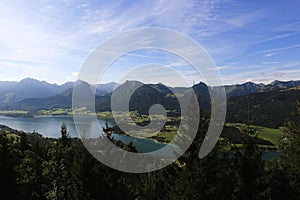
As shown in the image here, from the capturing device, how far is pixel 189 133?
14016 mm

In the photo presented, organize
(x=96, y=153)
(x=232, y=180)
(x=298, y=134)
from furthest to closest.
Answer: (x=298, y=134)
(x=232, y=180)
(x=96, y=153)

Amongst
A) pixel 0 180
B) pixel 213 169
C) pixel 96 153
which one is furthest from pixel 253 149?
pixel 0 180

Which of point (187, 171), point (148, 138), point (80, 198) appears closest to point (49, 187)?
point (80, 198)

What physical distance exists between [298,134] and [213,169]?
1267 cm

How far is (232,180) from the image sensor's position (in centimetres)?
1731

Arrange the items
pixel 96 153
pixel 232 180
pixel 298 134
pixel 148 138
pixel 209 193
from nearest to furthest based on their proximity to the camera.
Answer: pixel 209 193 → pixel 96 153 → pixel 232 180 → pixel 298 134 → pixel 148 138

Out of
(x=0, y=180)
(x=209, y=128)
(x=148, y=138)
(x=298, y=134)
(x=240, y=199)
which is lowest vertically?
(x=148, y=138)

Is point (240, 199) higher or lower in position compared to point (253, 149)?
lower

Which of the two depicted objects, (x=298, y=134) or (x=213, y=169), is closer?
(x=213, y=169)

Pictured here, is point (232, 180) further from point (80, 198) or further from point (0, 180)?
point (0, 180)

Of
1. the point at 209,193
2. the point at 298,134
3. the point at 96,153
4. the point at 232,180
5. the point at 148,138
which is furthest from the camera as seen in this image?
the point at 148,138

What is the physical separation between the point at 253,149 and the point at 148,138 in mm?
111654

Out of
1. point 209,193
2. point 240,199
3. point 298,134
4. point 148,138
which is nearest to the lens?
point 209,193

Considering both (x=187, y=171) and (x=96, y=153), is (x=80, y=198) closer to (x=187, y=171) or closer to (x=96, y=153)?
(x=96, y=153)
